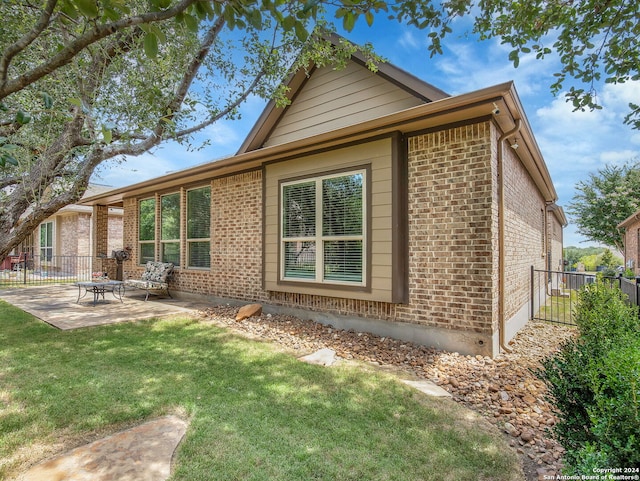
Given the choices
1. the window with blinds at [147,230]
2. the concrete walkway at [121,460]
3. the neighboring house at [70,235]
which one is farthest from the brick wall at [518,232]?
the neighboring house at [70,235]

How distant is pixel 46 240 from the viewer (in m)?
18.4

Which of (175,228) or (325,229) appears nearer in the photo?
(325,229)

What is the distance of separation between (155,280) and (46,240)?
14.3 meters

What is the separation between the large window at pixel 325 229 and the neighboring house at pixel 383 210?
22 mm

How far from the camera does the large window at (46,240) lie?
18020mm

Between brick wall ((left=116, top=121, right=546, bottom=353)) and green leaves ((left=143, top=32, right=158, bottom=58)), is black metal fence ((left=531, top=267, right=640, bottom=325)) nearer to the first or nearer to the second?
brick wall ((left=116, top=121, right=546, bottom=353))

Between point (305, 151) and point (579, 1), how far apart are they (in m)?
4.28

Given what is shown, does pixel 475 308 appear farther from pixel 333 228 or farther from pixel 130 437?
pixel 130 437

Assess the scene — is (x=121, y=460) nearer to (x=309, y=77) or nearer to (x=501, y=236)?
(x=501, y=236)

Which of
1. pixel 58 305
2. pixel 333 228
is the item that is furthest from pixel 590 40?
pixel 58 305

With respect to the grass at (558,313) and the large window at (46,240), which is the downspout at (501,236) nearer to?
the grass at (558,313)

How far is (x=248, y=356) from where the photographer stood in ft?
14.6

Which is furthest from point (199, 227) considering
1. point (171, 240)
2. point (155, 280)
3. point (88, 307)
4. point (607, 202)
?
point (607, 202)

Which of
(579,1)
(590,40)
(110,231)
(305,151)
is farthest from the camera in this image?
(110,231)
